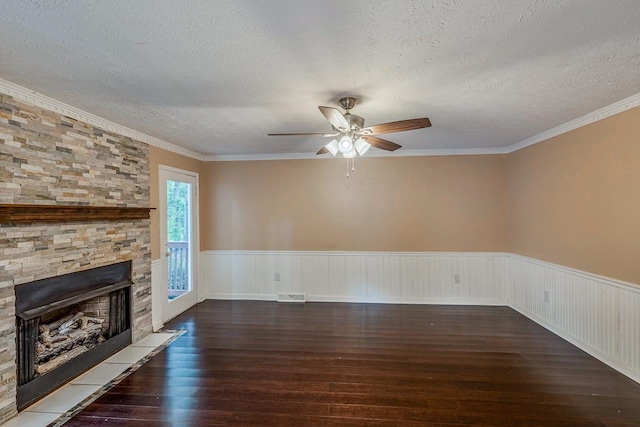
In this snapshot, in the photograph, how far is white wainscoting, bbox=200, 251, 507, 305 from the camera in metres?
4.59

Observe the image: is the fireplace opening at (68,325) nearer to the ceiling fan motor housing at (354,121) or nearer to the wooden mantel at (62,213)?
the wooden mantel at (62,213)

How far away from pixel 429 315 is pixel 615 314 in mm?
1919

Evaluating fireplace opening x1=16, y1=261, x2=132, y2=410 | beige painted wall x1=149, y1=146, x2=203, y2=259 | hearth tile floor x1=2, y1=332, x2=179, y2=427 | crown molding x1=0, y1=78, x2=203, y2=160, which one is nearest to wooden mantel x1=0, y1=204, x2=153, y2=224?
beige painted wall x1=149, y1=146, x2=203, y2=259

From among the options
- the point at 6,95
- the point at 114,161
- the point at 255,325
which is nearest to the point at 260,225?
the point at 255,325

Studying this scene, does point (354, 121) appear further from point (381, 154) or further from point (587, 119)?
point (587, 119)

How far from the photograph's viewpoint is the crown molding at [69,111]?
7.11ft

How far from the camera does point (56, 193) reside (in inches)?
99.2

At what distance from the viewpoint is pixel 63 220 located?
2.53 metres

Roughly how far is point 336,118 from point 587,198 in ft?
9.23

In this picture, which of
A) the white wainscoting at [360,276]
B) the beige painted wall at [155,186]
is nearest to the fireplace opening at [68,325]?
the beige painted wall at [155,186]

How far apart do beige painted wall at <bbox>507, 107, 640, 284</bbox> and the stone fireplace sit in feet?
15.8

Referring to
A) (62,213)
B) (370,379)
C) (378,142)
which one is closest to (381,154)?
(378,142)

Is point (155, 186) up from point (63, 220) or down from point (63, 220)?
up

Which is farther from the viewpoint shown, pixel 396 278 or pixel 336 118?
pixel 396 278
